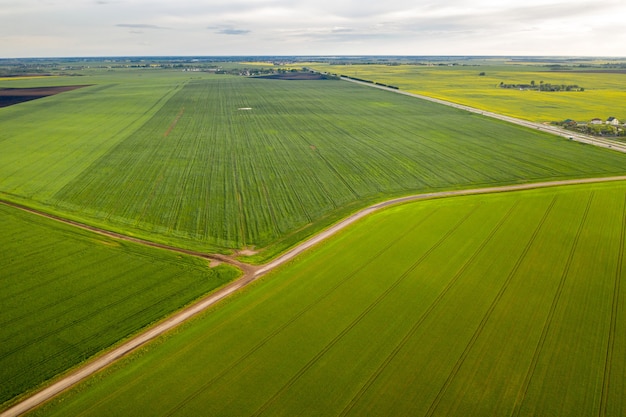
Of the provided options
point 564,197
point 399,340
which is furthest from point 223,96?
point 399,340

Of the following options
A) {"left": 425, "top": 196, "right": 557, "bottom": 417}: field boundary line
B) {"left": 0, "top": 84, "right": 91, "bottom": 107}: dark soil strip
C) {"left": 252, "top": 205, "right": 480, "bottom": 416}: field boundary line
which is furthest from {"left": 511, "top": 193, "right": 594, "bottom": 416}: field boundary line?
{"left": 0, "top": 84, "right": 91, "bottom": 107}: dark soil strip

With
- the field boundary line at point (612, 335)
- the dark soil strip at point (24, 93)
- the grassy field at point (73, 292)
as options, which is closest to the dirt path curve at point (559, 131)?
the field boundary line at point (612, 335)

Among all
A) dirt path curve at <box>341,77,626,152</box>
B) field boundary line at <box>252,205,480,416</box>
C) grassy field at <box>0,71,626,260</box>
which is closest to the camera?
field boundary line at <box>252,205,480,416</box>

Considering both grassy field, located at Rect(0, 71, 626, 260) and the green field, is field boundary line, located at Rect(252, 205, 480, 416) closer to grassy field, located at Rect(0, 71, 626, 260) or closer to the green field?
the green field

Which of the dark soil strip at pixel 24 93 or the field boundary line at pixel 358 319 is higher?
the dark soil strip at pixel 24 93

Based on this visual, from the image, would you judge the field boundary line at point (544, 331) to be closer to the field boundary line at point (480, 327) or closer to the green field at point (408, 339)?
the green field at point (408, 339)

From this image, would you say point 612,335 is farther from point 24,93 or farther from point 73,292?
point 24,93
